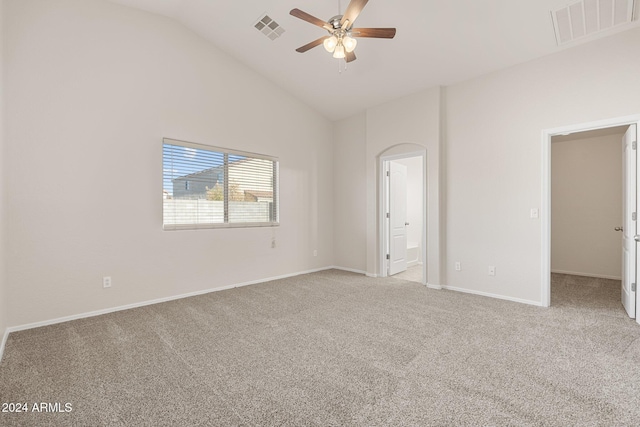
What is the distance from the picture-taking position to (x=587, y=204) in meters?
5.42

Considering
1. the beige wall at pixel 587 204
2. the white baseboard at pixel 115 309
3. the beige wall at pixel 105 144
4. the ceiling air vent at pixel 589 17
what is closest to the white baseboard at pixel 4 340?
the white baseboard at pixel 115 309

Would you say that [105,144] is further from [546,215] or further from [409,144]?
[546,215]

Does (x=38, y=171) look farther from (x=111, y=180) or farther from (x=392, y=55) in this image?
(x=392, y=55)

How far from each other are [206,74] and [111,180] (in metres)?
1.94

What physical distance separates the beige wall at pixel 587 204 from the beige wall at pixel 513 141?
2.24m

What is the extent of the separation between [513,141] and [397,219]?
7.54 ft

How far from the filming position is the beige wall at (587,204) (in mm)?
5160

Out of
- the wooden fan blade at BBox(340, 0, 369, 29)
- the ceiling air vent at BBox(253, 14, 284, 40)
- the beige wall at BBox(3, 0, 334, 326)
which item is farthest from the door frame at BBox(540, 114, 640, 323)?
the beige wall at BBox(3, 0, 334, 326)

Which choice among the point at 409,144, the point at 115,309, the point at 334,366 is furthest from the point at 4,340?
the point at 409,144

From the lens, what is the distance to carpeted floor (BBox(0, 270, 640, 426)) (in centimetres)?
174

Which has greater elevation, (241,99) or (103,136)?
(241,99)

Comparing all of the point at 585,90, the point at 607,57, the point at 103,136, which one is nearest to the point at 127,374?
the point at 103,136

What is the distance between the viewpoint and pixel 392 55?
3926 mm

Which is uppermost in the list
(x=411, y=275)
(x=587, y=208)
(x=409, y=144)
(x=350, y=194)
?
(x=409, y=144)
